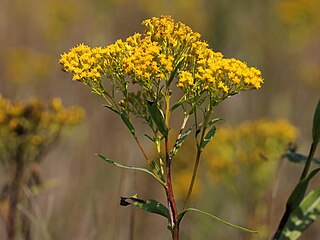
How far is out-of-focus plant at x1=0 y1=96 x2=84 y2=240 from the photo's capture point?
2684mm

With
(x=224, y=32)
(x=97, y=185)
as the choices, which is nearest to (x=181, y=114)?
(x=97, y=185)

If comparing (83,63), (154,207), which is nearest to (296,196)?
(154,207)

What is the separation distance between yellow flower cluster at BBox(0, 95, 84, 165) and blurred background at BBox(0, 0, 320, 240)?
0.74ft

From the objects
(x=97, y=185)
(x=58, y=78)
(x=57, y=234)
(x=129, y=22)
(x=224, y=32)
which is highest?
(x=129, y=22)

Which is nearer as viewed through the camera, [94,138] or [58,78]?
[94,138]

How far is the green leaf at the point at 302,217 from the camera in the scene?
1718 millimetres

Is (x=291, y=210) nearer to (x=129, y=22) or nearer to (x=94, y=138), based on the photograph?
(x=94, y=138)

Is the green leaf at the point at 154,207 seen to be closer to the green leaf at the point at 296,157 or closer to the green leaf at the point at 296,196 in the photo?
the green leaf at the point at 296,196

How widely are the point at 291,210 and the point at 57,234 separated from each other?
1772 mm

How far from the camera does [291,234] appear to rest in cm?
172

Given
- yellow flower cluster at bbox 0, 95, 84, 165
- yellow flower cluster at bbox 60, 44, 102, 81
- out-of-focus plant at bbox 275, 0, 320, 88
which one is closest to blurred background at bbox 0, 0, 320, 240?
out-of-focus plant at bbox 275, 0, 320, 88

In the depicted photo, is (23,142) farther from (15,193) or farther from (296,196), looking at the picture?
(296,196)

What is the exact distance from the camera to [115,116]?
4.98 meters

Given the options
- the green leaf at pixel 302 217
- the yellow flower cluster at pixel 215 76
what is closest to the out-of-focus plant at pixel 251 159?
the green leaf at pixel 302 217
